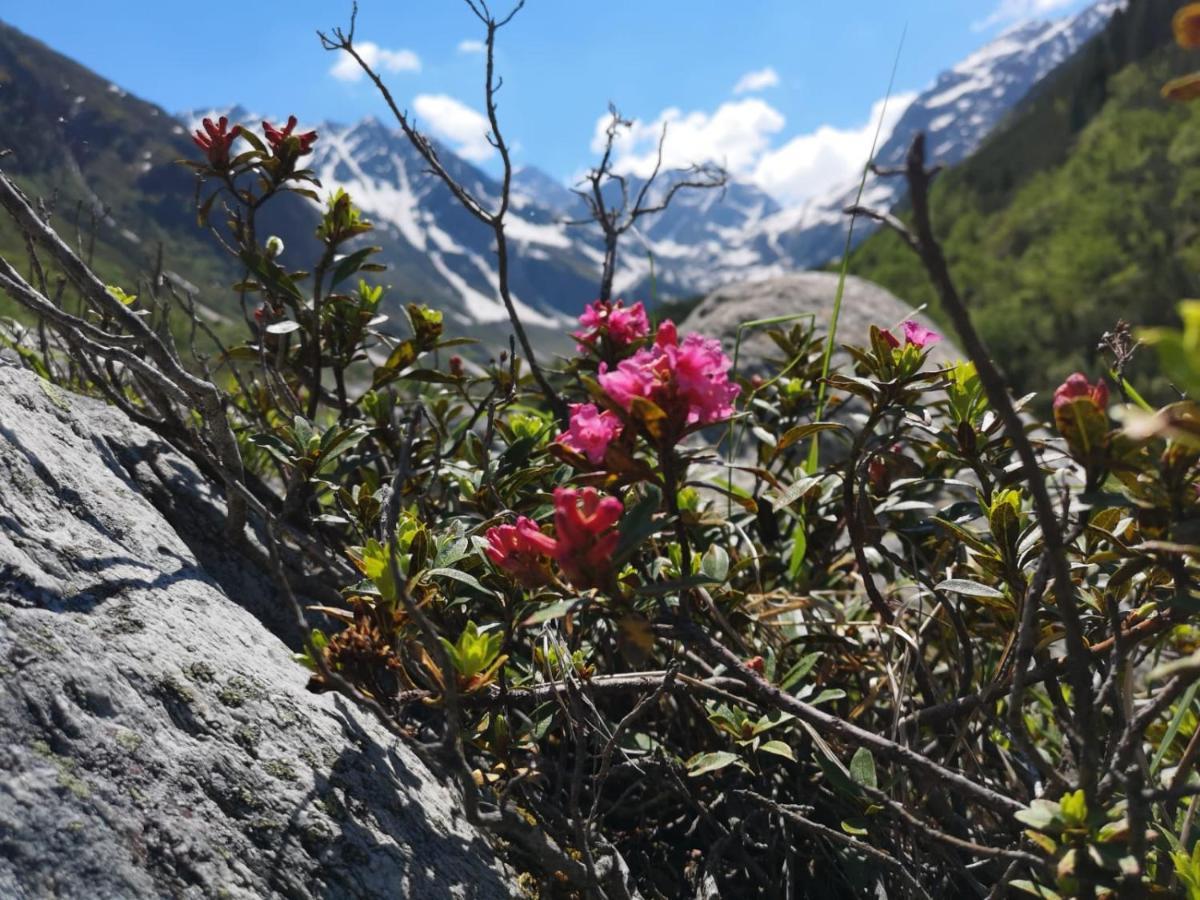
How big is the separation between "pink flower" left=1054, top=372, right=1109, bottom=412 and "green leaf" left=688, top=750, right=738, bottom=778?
70 centimetres

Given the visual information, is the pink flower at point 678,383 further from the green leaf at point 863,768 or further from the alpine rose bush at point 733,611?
the green leaf at point 863,768

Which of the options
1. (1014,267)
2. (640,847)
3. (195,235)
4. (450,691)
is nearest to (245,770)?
(450,691)

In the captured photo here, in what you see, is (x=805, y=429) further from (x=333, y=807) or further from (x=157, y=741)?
(x=157, y=741)

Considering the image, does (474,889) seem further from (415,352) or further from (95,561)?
→ (415,352)

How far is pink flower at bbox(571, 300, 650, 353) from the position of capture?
1908 mm

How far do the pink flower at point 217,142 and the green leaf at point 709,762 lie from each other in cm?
154

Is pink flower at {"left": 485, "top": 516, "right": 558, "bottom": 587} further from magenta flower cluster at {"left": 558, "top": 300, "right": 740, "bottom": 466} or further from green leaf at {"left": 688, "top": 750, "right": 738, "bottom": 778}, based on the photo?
green leaf at {"left": 688, "top": 750, "right": 738, "bottom": 778}

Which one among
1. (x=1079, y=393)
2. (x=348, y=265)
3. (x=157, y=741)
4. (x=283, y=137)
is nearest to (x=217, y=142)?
(x=283, y=137)

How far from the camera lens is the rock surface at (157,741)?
2.67 feet

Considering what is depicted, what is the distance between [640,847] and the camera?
1415 millimetres

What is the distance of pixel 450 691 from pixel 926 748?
3.14ft

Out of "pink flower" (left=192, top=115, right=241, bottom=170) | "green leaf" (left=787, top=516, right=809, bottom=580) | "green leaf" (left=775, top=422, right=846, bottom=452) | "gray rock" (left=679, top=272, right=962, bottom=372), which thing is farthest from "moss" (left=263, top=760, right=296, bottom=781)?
"gray rock" (left=679, top=272, right=962, bottom=372)

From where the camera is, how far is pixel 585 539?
3.07 ft

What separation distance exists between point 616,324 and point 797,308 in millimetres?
3795
